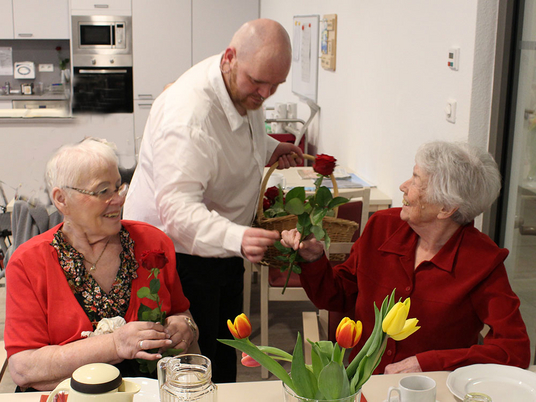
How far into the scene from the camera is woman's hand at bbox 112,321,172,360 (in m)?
1.40

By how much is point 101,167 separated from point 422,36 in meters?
1.72

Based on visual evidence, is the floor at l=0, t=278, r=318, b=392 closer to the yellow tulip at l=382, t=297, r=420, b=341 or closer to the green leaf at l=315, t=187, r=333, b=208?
the green leaf at l=315, t=187, r=333, b=208

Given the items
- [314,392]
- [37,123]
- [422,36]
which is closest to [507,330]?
[314,392]

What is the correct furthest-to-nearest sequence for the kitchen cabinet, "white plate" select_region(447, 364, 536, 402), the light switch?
the kitchen cabinet, the light switch, "white plate" select_region(447, 364, 536, 402)

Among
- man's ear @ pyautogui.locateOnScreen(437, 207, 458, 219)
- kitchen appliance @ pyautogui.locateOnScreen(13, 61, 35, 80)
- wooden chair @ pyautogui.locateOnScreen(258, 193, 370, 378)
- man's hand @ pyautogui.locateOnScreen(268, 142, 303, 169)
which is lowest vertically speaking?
wooden chair @ pyautogui.locateOnScreen(258, 193, 370, 378)

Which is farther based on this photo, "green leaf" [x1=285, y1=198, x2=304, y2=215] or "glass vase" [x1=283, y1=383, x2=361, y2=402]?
"green leaf" [x1=285, y1=198, x2=304, y2=215]

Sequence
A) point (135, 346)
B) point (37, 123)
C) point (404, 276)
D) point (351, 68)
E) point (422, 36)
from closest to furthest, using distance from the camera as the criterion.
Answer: point (135, 346) < point (404, 276) < point (422, 36) < point (351, 68) < point (37, 123)

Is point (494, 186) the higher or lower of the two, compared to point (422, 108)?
lower

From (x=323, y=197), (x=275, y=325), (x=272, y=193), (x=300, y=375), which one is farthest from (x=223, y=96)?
(x=275, y=325)

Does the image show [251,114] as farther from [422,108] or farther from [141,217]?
[422,108]

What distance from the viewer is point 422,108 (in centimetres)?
268

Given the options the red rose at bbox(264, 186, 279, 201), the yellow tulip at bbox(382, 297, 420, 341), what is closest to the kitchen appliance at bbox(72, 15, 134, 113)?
the red rose at bbox(264, 186, 279, 201)

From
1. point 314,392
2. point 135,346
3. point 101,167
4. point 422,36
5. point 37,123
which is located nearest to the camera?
point 314,392

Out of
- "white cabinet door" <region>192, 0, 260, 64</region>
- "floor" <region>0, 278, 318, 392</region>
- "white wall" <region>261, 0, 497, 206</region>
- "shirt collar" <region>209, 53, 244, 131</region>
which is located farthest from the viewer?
"white cabinet door" <region>192, 0, 260, 64</region>
